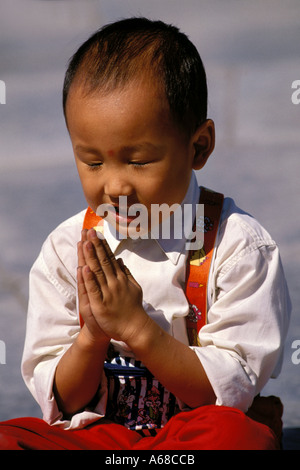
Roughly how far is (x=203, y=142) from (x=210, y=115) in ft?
9.22

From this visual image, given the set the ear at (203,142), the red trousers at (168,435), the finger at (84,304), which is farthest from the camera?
the ear at (203,142)

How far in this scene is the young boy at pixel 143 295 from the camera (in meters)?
1.71

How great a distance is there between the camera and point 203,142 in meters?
1.89

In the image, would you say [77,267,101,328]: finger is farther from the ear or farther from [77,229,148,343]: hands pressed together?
the ear

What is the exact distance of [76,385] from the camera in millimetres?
1807

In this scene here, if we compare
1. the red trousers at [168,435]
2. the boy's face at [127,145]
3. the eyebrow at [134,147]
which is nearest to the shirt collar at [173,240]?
the boy's face at [127,145]

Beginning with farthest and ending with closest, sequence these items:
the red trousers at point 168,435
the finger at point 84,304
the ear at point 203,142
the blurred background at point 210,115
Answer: the blurred background at point 210,115, the ear at point 203,142, the finger at point 84,304, the red trousers at point 168,435

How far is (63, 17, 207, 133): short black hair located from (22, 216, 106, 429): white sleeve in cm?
37

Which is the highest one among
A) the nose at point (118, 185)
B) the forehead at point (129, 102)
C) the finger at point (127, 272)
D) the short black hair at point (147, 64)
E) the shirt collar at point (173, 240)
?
the short black hair at point (147, 64)

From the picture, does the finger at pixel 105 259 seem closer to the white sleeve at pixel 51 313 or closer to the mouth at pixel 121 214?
the mouth at pixel 121 214

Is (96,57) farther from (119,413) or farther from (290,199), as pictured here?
(290,199)
